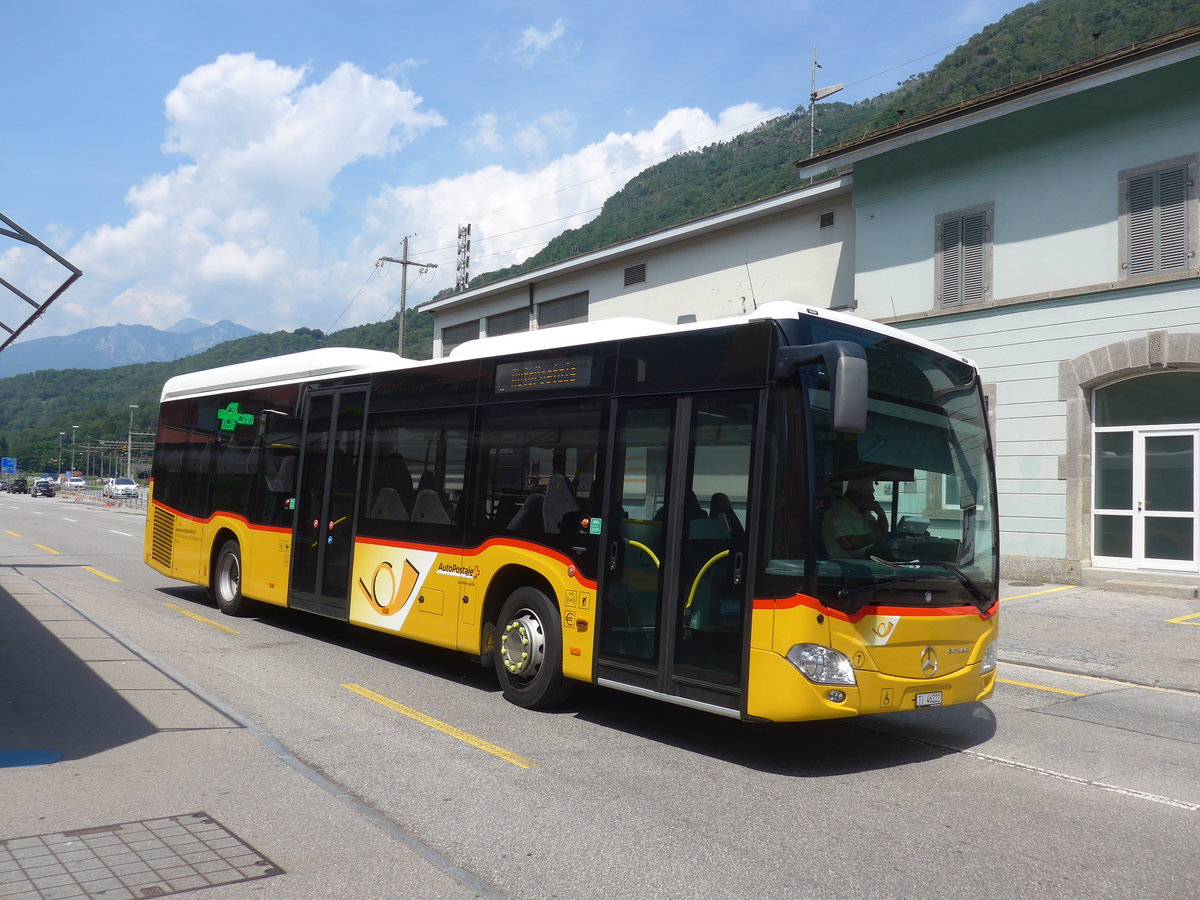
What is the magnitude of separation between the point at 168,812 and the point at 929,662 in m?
4.47

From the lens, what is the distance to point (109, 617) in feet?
39.0

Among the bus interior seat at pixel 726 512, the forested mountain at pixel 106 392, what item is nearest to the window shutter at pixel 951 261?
the bus interior seat at pixel 726 512

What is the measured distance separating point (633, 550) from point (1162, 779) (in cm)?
362

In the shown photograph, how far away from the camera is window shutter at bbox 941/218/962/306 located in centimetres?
1827

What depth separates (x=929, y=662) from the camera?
6.21 meters

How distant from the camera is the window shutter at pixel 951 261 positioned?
1827 cm

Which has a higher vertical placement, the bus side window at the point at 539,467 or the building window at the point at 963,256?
the building window at the point at 963,256

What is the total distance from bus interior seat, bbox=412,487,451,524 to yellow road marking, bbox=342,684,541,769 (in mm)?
1580

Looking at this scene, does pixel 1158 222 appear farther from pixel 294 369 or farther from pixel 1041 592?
pixel 294 369

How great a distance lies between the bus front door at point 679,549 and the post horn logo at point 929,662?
3.84 ft

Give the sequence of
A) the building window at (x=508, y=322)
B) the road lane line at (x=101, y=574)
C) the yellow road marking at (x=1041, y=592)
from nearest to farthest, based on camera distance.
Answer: the yellow road marking at (x=1041, y=592), the road lane line at (x=101, y=574), the building window at (x=508, y=322)

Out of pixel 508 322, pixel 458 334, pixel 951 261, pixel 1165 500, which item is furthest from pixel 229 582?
pixel 458 334

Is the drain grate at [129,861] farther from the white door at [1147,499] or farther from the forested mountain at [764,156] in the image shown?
the forested mountain at [764,156]

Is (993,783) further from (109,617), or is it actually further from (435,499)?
(109,617)
